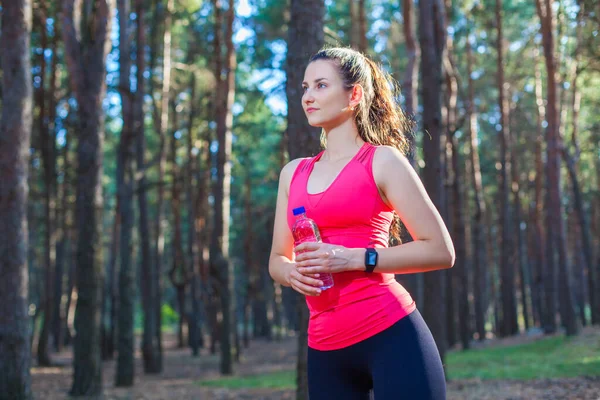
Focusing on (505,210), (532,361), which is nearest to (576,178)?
(505,210)

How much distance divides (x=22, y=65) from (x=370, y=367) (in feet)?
26.8

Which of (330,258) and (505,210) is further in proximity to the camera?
(505,210)

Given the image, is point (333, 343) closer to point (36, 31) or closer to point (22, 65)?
point (22, 65)

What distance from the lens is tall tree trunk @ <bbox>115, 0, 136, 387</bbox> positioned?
640 inches

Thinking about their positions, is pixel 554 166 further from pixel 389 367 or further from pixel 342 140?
pixel 389 367

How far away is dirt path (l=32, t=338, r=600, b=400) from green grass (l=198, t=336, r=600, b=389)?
83 cm

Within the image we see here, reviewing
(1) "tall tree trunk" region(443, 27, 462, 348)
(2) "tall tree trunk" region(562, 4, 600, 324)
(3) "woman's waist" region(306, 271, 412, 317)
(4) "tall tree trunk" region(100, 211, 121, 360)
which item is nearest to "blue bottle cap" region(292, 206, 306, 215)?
(3) "woman's waist" region(306, 271, 412, 317)

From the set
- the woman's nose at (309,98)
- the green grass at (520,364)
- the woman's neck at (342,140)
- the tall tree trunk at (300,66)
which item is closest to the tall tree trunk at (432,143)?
the green grass at (520,364)

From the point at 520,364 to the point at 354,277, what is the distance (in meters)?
14.9

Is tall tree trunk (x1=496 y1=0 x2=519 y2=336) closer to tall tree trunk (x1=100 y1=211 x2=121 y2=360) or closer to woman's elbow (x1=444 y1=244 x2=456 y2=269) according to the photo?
tall tree trunk (x1=100 y1=211 x2=121 y2=360)

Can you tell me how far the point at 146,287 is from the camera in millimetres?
19797

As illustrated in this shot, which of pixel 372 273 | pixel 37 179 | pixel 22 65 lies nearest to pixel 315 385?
pixel 372 273

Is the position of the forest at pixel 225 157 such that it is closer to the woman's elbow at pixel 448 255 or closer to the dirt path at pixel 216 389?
the dirt path at pixel 216 389

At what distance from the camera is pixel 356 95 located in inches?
111
